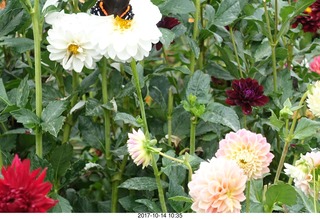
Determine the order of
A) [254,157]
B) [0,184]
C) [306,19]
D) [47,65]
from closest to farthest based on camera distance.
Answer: [0,184] < [254,157] < [47,65] < [306,19]

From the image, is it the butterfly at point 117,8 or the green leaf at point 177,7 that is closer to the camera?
the butterfly at point 117,8

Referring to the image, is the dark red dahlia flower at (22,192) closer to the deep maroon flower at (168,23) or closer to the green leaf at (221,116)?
the green leaf at (221,116)

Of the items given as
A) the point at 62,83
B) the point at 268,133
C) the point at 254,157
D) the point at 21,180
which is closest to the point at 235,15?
the point at 268,133

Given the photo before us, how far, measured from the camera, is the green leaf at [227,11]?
60.3 inches

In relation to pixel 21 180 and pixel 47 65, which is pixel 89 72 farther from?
pixel 21 180

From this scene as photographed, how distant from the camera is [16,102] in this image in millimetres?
1345

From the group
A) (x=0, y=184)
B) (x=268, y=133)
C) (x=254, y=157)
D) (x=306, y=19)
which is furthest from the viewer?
(x=306, y=19)

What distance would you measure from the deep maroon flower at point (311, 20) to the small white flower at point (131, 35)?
713mm

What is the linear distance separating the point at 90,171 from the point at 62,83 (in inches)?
9.0

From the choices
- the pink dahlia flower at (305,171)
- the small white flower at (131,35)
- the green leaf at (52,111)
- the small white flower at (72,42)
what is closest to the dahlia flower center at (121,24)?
the small white flower at (131,35)

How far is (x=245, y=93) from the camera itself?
150cm

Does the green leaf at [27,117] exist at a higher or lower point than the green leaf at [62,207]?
higher

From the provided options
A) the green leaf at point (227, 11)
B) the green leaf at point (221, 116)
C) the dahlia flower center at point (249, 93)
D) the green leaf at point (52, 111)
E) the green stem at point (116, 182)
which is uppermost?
the green leaf at point (227, 11)

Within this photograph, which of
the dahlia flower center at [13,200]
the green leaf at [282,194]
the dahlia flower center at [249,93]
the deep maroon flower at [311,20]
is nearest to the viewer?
the dahlia flower center at [13,200]
